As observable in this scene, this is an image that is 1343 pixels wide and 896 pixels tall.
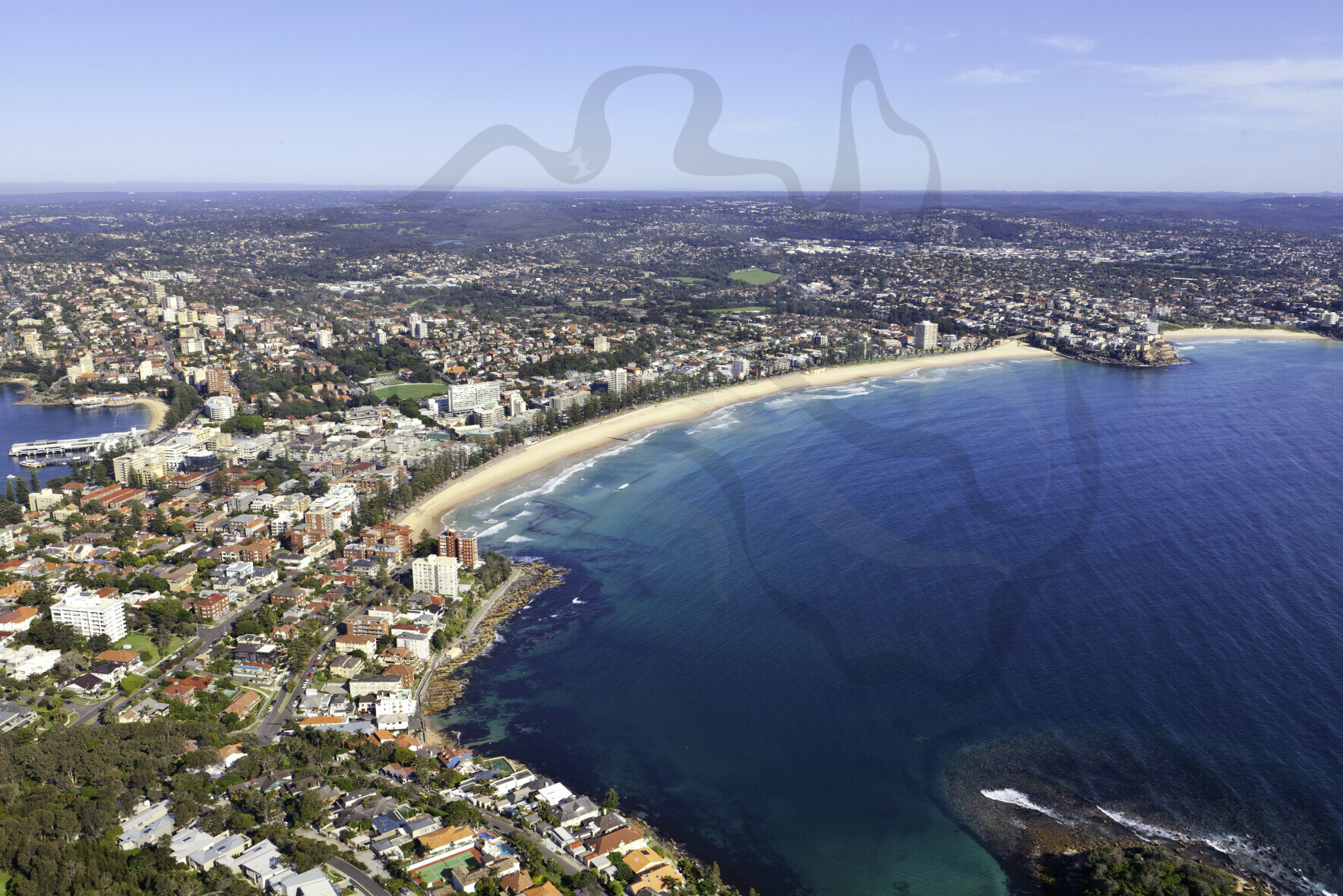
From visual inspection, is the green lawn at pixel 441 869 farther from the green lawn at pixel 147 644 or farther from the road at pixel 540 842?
the green lawn at pixel 147 644

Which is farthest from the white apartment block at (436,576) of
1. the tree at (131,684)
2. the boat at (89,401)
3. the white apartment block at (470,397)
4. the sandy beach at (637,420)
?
the boat at (89,401)

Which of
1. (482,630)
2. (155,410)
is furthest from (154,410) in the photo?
(482,630)

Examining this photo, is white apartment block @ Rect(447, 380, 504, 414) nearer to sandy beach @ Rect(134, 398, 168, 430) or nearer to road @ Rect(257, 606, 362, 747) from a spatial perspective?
sandy beach @ Rect(134, 398, 168, 430)

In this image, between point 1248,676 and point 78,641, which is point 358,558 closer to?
point 78,641

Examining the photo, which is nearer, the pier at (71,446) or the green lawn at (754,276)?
the pier at (71,446)

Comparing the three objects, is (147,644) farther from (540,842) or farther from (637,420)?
(637,420)

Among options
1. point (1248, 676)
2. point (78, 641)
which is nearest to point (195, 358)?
point (78, 641)
